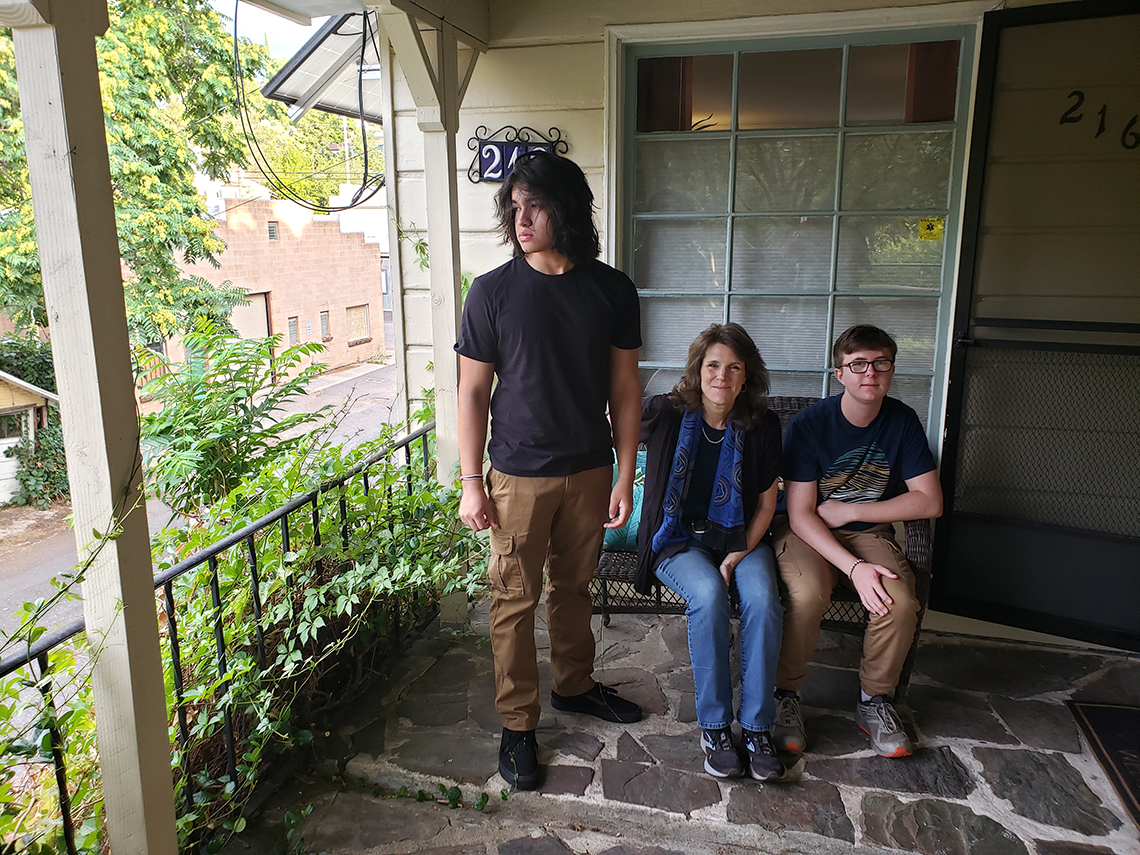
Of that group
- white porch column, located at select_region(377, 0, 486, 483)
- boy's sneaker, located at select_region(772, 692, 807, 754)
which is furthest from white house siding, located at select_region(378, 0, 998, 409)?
boy's sneaker, located at select_region(772, 692, 807, 754)

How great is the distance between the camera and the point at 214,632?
2012 mm

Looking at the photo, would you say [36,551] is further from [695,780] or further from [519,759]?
[695,780]

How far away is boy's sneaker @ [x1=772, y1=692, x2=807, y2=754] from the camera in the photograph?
224cm

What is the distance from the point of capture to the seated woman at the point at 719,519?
2164mm

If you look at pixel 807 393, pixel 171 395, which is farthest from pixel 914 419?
pixel 171 395

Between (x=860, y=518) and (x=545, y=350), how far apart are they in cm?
115

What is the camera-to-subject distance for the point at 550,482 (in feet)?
6.70

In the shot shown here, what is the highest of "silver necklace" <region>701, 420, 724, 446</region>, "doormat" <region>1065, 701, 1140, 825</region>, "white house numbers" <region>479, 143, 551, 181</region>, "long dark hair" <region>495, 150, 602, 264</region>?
"white house numbers" <region>479, 143, 551, 181</region>

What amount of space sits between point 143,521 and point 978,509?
275 cm

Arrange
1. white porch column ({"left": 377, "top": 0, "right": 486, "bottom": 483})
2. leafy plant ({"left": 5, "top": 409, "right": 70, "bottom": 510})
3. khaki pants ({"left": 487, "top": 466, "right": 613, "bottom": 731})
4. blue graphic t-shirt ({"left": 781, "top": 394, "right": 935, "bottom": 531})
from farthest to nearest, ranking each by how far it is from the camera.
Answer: leafy plant ({"left": 5, "top": 409, "right": 70, "bottom": 510}), white porch column ({"left": 377, "top": 0, "right": 486, "bottom": 483}), blue graphic t-shirt ({"left": 781, "top": 394, "right": 935, "bottom": 531}), khaki pants ({"left": 487, "top": 466, "right": 613, "bottom": 731})

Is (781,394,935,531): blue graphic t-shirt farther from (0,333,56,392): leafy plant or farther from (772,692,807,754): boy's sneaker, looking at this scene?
(0,333,56,392): leafy plant

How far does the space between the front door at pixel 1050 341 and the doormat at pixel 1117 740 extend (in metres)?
0.44

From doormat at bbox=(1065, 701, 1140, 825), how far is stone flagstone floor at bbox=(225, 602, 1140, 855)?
33 millimetres

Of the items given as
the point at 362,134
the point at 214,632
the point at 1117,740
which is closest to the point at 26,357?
the point at 362,134
